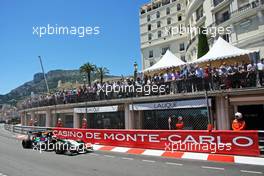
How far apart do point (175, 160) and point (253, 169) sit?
3267mm

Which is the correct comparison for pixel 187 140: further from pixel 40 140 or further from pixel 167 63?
pixel 40 140

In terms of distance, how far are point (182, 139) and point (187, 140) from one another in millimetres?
281

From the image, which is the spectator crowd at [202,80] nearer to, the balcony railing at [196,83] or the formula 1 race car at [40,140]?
the balcony railing at [196,83]

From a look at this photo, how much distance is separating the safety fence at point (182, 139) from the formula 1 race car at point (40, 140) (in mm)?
2631

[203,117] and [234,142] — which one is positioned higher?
[203,117]

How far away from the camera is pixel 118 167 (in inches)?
396

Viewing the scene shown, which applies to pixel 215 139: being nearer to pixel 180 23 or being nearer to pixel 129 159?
pixel 129 159

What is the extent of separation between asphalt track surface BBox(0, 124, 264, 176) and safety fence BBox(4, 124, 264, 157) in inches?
62.5

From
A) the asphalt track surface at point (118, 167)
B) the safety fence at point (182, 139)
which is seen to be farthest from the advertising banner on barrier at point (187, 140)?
the asphalt track surface at point (118, 167)

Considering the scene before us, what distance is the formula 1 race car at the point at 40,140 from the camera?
1559 cm

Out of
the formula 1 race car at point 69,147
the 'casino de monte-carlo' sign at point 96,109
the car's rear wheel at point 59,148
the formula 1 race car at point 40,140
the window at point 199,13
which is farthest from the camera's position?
the window at point 199,13

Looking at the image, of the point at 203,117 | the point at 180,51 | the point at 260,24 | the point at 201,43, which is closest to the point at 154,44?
the point at 180,51

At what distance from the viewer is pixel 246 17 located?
2616 cm

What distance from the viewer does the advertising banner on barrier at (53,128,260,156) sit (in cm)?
1087
